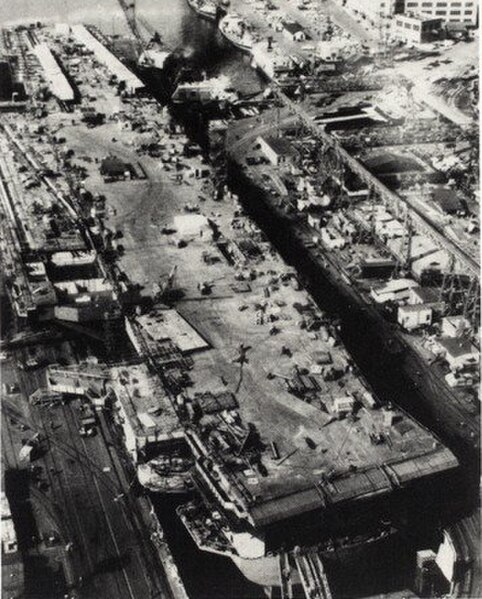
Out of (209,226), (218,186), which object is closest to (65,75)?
(218,186)

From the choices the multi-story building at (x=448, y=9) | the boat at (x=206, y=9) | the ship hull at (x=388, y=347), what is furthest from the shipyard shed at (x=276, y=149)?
the boat at (x=206, y=9)

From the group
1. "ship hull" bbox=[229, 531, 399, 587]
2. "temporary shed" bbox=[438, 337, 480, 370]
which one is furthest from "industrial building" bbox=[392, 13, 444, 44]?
"ship hull" bbox=[229, 531, 399, 587]

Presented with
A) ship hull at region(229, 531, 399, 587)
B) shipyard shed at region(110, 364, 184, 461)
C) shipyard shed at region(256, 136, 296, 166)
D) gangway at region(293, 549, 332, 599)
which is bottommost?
ship hull at region(229, 531, 399, 587)

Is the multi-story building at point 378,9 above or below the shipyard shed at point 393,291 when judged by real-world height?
above

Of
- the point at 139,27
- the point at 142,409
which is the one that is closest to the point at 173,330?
the point at 142,409

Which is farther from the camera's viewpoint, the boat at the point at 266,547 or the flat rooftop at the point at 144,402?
the flat rooftop at the point at 144,402

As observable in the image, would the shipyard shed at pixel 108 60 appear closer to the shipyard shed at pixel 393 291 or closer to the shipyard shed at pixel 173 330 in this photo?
the shipyard shed at pixel 393 291

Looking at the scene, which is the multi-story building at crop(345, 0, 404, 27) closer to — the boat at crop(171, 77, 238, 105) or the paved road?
the boat at crop(171, 77, 238, 105)
